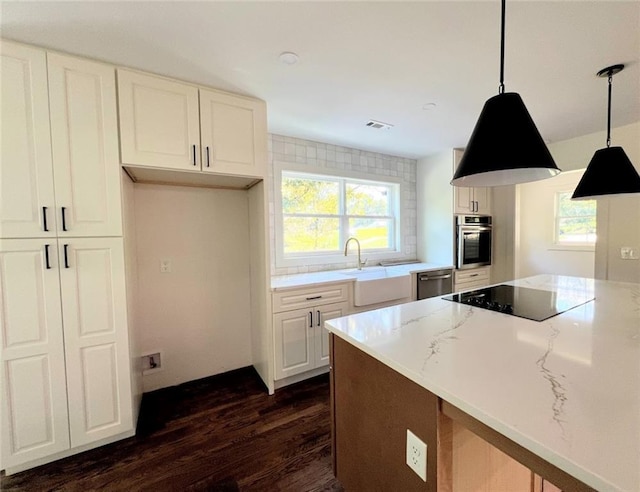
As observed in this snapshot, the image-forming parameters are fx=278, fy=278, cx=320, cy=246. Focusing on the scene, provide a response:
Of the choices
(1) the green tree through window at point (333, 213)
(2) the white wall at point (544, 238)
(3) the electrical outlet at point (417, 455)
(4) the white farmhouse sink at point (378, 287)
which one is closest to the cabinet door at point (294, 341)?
(4) the white farmhouse sink at point (378, 287)

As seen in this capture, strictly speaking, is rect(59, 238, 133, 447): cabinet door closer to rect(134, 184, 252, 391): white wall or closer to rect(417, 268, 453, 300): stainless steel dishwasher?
rect(134, 184, 252, 391): white wall

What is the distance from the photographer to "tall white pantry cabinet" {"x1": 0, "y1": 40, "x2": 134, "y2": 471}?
149 cm

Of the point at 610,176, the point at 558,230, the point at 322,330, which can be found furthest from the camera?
the point at 558,230

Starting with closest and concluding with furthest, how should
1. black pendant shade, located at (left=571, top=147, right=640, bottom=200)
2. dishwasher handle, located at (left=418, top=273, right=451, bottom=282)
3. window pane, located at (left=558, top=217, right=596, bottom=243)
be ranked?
black pendant shade, located at (left=571, top=147, right=640, bottom=200) < dishwasher handle, located at (left=418, top=273, right=451, bottom=282) < window pane, located at (left=558, top=217, right=596, bottom=243)

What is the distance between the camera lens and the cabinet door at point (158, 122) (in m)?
1.72

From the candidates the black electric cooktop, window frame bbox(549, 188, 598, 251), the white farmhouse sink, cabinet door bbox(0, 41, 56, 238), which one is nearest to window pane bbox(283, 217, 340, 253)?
the white farmhouse sink

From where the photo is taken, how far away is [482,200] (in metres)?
3.76

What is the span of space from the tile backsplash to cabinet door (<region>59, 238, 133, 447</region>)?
141 centimetres

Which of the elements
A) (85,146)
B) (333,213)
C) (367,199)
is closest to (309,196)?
(333,213)

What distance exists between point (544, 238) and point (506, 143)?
226 inches

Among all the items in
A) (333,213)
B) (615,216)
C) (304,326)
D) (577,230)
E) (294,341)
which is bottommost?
(294,341)

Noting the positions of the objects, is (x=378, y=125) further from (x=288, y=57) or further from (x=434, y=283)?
(x=434, y=283)

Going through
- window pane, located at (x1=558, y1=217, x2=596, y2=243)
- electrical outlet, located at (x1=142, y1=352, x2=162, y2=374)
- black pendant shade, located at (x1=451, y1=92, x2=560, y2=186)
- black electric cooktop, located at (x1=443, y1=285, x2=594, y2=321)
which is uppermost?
black pendant shade, located at (x1=451, y1=92, x2=560, y2=186)

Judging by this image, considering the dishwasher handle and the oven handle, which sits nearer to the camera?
the dishwasher handle
